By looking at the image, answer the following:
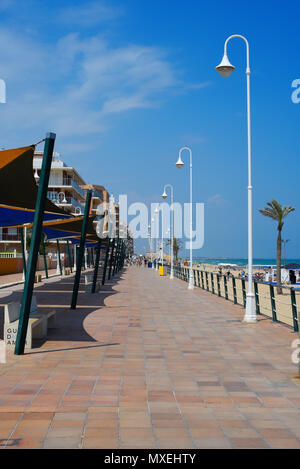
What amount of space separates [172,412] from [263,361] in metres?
3.13

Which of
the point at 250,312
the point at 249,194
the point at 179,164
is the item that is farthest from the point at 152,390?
the point at 179,164

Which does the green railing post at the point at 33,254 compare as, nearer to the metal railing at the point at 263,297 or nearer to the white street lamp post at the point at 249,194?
the metal railing at the point at 263,297

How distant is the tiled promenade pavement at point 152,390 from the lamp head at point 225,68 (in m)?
6.50

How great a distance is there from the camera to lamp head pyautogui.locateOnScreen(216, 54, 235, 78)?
43.6ft

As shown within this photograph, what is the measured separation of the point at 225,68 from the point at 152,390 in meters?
→ 9.66

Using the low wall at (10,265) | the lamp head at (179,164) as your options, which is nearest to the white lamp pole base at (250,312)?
the lamp head at (179,164)

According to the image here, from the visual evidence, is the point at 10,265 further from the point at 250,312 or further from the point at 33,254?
the point at 33,254

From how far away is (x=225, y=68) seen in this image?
13344 mm

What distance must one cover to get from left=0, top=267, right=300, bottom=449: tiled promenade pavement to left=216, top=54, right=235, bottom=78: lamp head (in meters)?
6.50

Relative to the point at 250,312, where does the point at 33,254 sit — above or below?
above

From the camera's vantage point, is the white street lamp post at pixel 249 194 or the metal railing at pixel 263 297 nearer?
the metal railing at pixel 263 297

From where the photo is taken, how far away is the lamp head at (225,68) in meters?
13.3
